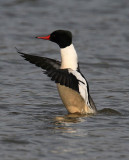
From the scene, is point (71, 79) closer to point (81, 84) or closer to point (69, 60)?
point (81, 84)

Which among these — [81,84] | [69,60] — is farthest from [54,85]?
[81,84]

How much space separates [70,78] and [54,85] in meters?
3.09

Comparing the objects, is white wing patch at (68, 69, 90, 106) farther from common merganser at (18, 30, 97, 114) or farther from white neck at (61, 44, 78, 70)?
white neck at (61, 44, 78, 70)

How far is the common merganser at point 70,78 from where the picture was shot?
963 centimetres

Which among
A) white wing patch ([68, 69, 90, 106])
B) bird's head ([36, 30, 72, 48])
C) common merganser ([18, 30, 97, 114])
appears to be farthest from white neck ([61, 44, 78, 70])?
white wing patch ([68, 69, 90, 106])

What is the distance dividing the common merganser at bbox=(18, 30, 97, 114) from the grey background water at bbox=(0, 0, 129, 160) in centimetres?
29

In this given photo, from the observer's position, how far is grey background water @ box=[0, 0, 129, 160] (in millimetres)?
8109

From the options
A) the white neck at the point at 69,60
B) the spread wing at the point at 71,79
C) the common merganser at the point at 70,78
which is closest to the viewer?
the spread wing at the point at 71,79

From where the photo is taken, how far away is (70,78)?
9523 mm

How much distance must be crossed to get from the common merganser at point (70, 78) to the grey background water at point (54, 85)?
11.5 inches

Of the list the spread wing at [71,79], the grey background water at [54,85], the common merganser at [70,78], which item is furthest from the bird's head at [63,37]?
→ the grey background water at [54,85]

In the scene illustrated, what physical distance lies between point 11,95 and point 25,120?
200cm

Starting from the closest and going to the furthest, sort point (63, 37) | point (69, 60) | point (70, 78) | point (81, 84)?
point (70, 78)
point (81, 84)
point (69, 60)
point (63, 37)

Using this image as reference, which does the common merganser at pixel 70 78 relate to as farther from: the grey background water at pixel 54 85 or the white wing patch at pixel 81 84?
the grey background water at pixel 54 85
